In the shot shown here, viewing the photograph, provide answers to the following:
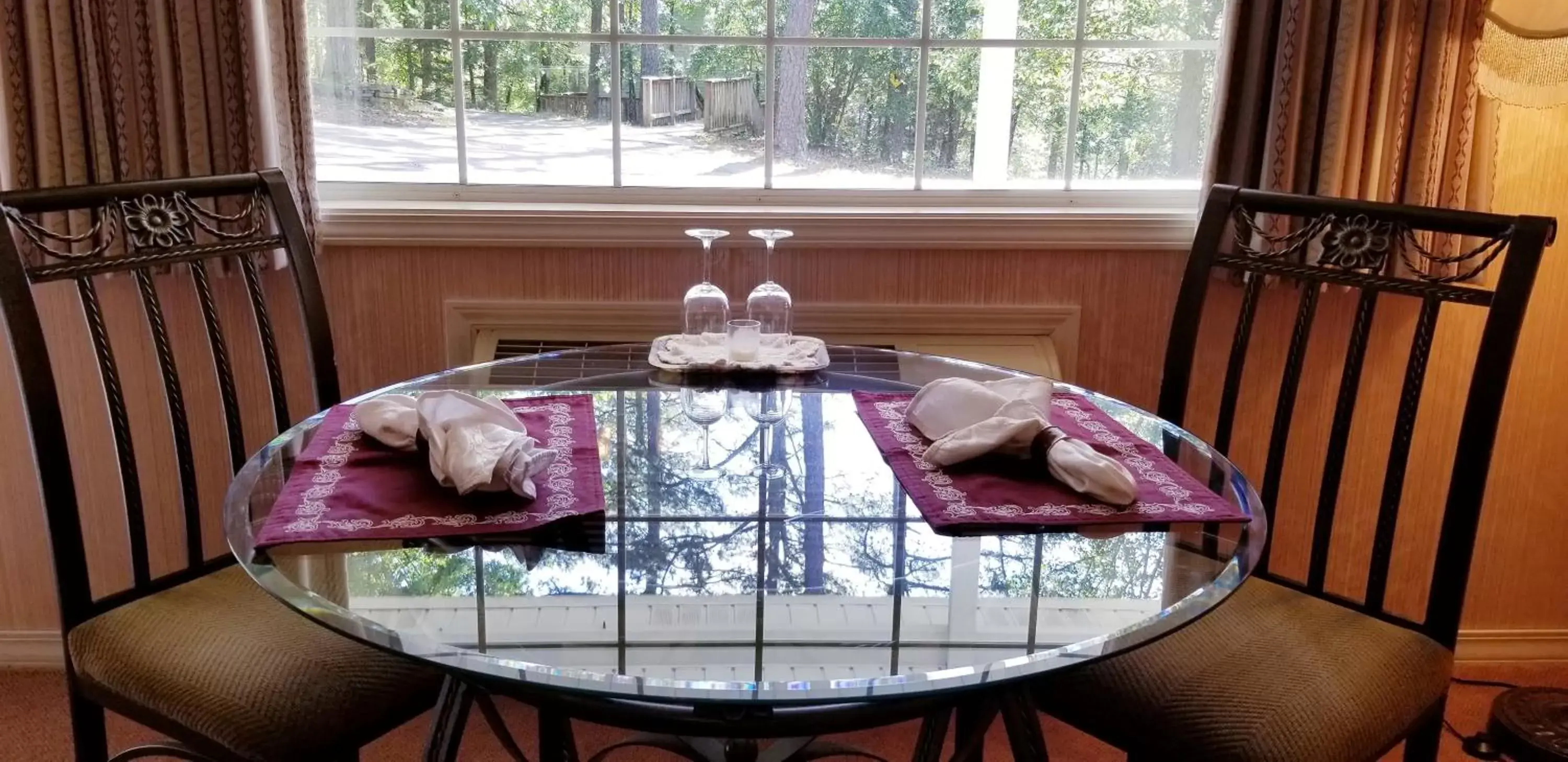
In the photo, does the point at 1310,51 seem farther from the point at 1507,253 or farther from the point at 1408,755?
the point at 1408,755

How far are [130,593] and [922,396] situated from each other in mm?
1012

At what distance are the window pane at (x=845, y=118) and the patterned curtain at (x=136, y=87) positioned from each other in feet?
2.85

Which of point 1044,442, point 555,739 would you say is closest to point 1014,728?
point 1044,442

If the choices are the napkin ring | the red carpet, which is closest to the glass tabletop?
the napkin ring

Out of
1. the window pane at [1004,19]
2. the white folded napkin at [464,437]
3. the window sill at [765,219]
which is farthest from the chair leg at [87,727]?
the window pane at [1004,19]

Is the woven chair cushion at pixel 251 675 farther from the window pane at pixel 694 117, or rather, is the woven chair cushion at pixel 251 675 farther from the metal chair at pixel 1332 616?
the window pane at pixel 694 117

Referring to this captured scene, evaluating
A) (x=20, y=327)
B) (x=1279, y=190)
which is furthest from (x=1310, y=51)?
(x=20, y=327)

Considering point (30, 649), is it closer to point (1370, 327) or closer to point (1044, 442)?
point (1044, 442)

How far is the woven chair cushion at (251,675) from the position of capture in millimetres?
1381

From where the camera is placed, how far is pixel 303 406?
2369mm

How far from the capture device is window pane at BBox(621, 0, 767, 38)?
2.35 metres

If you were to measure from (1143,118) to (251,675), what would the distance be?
5.97 ft

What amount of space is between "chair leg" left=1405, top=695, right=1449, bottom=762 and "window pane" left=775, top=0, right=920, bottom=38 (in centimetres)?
145

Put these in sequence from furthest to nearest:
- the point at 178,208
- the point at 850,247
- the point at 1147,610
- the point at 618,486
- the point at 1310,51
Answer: the point at 850,247 < the point at 1310,51 < the point at 178,208 < the point at 618,486 < the point at 1147,610
